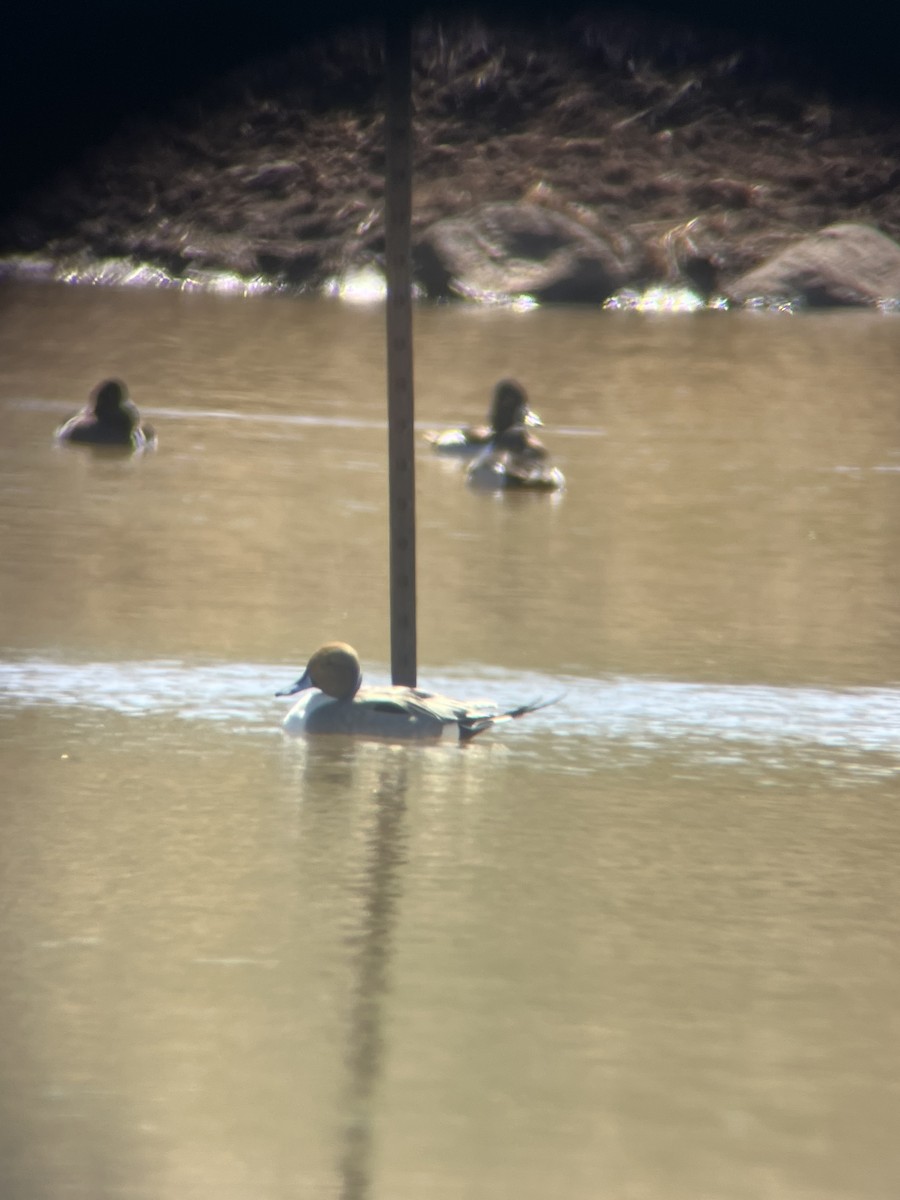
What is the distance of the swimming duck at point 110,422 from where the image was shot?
59.4ft

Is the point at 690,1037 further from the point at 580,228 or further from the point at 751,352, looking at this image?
the point at 580,228

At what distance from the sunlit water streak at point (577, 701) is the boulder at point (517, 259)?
32.7m

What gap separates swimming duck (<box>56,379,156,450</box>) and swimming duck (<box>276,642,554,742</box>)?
31.6ft

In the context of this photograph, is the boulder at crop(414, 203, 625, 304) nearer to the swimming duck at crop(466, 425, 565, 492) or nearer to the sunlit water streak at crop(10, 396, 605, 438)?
the sunlit water streak at crop(10, 396, 605, 438)

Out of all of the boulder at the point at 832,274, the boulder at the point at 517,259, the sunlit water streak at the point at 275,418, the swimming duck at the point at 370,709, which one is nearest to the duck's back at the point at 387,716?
the swimming duck at the point at 370,709

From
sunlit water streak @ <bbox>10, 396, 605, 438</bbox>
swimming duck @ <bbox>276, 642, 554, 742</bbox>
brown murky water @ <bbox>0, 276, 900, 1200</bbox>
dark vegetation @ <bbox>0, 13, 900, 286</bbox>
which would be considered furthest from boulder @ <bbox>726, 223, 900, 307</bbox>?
swimming duck @ <bbox>276, 642, 554, 742</bbox>

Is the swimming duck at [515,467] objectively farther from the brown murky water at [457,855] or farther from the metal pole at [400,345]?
the metal pole at [400,345]

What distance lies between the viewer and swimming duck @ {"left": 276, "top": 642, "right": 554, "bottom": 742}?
8648 millimetres

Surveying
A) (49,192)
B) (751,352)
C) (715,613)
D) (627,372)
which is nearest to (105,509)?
(715,613)

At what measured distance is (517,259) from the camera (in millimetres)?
43250

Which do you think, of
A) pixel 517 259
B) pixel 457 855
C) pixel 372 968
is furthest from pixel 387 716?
pixel 517 259

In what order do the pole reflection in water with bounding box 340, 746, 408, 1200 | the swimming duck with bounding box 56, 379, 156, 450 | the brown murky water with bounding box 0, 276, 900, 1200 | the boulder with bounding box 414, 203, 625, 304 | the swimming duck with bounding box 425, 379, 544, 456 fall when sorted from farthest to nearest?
1. the boulder with bounding box 414, 203, 625, 304
2. the swimming duck with bounding box 425, 379, 544, 456
3. the swimming duck with bounding box 56, 379, 156, 450
4. the brown murky water with bounding box 0, 276, 900, 1200
5. the pole reflection in water with bounding box 340, 746, 408, 1200

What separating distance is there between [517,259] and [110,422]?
25.9m

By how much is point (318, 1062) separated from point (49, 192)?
51.5 metres
